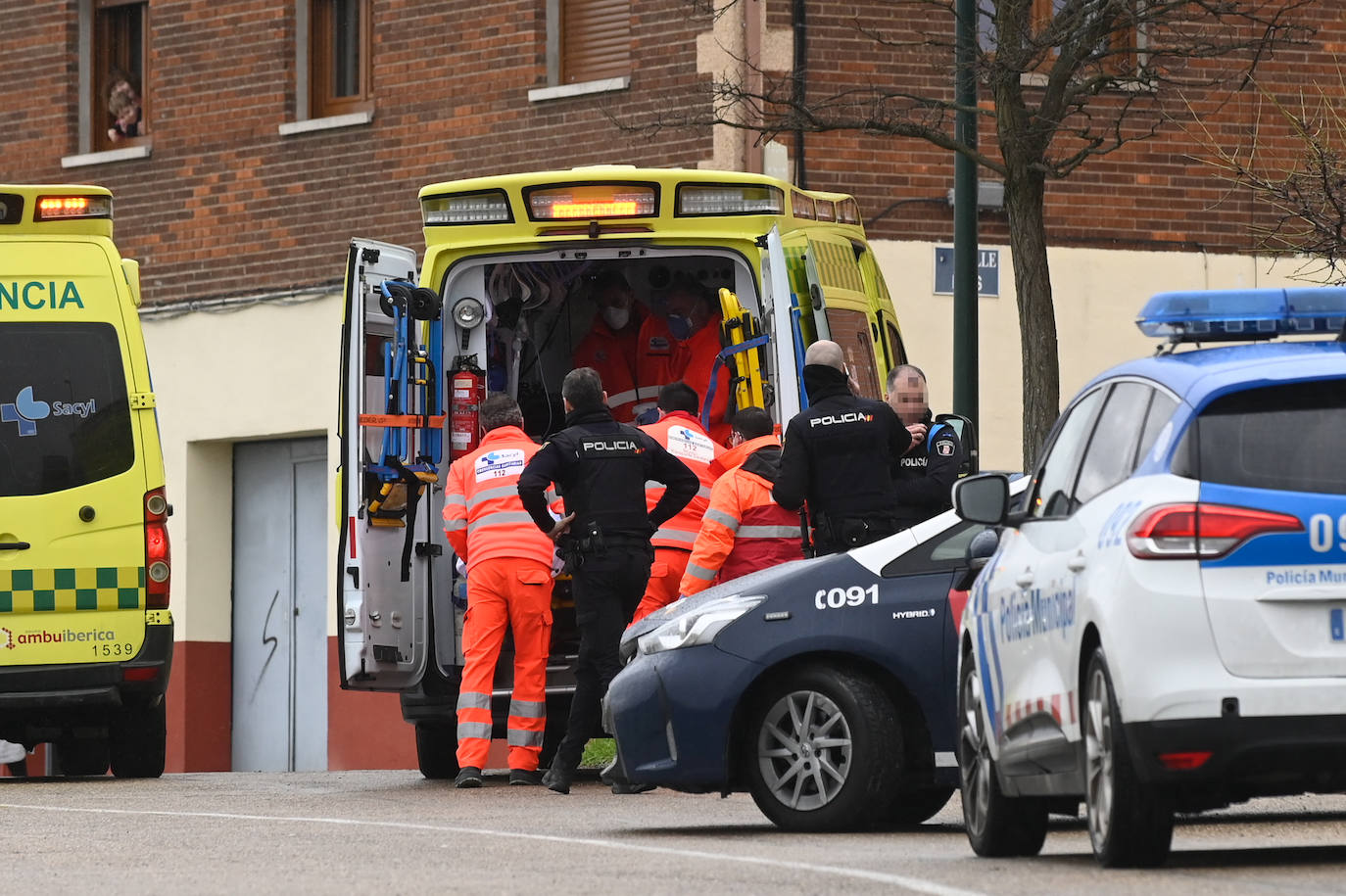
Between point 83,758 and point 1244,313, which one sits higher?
point 1244,313

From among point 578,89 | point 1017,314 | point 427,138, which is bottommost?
point 1017,314

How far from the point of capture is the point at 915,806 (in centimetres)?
1019

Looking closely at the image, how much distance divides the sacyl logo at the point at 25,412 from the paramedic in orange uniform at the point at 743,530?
360 centimetres

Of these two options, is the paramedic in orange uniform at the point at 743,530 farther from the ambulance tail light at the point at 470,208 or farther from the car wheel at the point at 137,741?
the car wheel at the point at 137,741

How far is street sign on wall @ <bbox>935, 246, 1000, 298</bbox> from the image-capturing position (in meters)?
19.0

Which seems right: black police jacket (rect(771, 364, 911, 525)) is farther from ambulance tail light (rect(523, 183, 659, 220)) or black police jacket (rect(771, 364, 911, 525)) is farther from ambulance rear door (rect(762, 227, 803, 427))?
ambulance tail light (rect(523, 183, 659, 220))

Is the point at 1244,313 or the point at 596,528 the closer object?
the point at 1244,313

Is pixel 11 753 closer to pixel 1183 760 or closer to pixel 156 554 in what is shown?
pixel 156 554

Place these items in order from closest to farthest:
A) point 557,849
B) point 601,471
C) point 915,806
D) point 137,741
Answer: point 557,849 → point 915,806 → point 601,471 → point 137,741

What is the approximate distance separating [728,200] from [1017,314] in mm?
6776

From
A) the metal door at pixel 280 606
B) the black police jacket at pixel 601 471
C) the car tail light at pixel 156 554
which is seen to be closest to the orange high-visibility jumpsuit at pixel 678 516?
the black police jacket at pixel 601 471

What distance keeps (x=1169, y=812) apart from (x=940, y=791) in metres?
2.86

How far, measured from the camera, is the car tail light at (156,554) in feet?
44.4

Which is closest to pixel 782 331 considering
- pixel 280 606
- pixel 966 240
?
pixel 966 240
